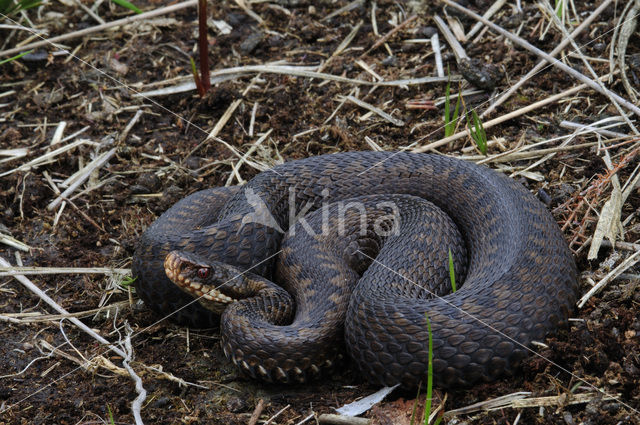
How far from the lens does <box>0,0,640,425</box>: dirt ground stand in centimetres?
507

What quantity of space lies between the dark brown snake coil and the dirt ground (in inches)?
9.1

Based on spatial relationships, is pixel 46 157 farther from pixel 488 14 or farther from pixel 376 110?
pixel 488 14

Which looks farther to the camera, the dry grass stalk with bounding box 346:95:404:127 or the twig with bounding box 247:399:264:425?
the dry grass stalk with bounding box 346:95:404:127

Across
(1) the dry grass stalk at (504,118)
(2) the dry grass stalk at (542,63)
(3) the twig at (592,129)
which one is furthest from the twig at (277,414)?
(2) the dry grass stalk at (542,63)

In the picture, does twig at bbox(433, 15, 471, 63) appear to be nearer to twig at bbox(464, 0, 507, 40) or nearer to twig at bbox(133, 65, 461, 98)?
twig at bbox(464, 0, 507, 40)

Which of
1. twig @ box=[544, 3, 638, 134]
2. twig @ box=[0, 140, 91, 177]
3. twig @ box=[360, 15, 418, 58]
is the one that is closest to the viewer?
twig @ box=[544, 3, 638, 134]

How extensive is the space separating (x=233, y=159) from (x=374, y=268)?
2743 mm

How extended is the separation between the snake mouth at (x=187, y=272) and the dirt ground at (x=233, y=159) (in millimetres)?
500

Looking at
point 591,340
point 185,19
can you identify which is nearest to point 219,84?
point 185,19

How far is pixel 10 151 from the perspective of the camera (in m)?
8.13

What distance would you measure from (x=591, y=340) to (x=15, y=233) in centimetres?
561

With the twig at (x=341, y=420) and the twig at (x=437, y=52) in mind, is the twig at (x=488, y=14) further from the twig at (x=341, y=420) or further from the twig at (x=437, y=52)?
the twig at (x=341, y=420)

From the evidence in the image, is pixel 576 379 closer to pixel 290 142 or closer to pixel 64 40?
pixel 290 142

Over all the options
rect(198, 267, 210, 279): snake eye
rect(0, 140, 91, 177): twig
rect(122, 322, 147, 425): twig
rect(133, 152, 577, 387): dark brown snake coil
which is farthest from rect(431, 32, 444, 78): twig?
rect(122, 322, 147, 425): twig
